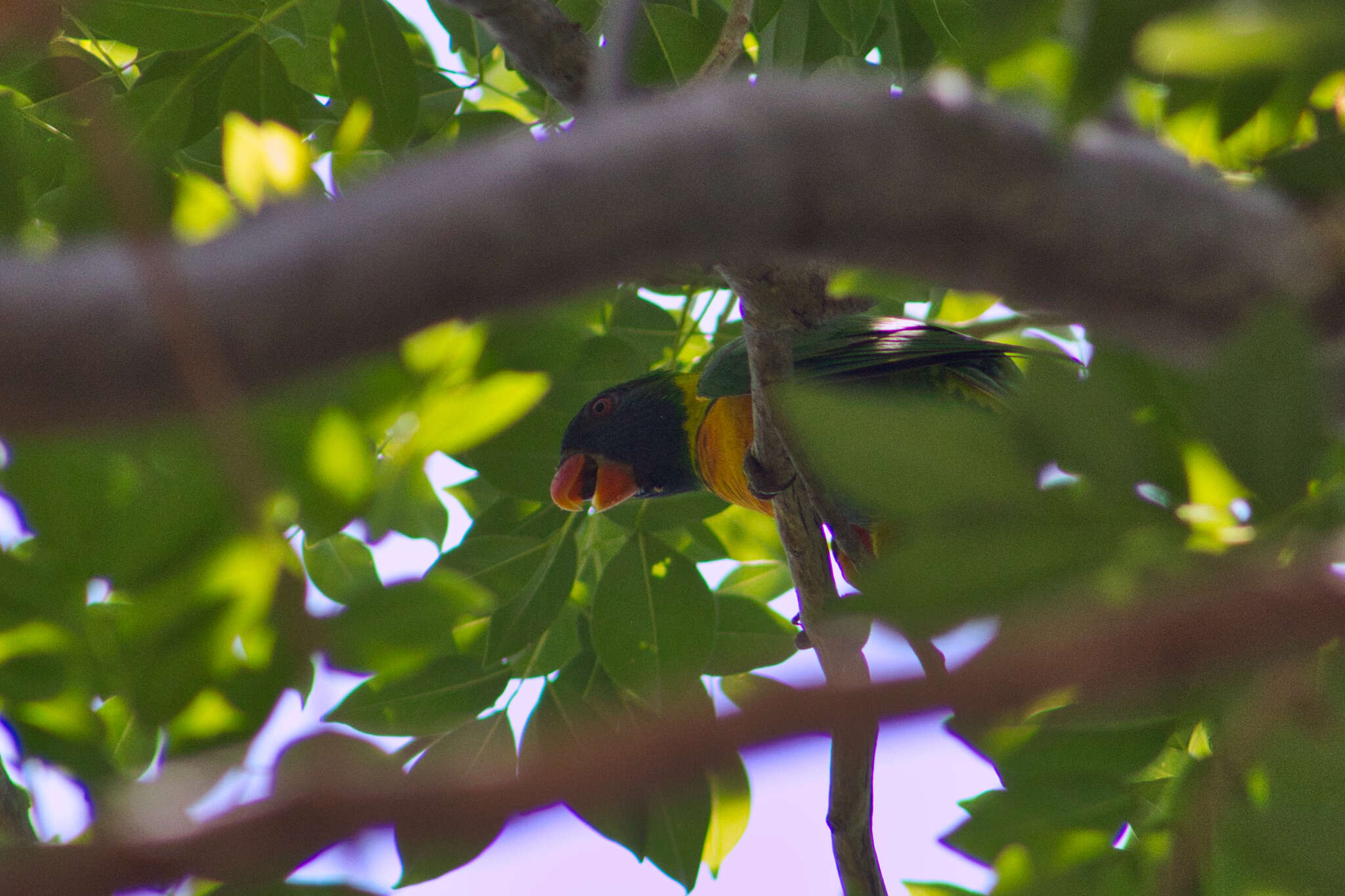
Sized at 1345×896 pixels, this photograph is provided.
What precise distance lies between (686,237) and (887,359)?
1533 mm

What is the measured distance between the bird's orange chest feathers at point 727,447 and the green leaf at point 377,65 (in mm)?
969

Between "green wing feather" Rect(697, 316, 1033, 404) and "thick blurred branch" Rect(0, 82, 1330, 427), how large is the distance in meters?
1.36

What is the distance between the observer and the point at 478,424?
1.83 ft

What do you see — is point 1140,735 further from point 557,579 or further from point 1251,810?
point 557,579

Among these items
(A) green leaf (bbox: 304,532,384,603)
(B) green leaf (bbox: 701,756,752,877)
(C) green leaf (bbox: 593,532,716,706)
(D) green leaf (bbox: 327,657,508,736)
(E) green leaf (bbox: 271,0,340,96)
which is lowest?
(B) green leaf (bbox: 701,756,752,877)

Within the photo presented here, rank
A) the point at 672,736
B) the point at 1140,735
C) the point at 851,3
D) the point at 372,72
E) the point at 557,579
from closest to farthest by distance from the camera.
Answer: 1. the point at 672,736
2. the point at 1140,735
3. the point at 372,72
4. the point at 851,3
5. the point at 557,579

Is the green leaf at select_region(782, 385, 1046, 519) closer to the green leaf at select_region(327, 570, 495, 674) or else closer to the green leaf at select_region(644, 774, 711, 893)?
the green leaf at select_region(327, 570, 495, 674)

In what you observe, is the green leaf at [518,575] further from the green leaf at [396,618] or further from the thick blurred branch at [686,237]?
the thick blurred branch at [686,237]

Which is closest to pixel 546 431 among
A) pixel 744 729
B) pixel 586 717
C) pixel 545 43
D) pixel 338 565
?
pixel 338 565

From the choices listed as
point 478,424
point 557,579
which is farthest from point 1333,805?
point 557,579

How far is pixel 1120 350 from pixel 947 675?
29 cm

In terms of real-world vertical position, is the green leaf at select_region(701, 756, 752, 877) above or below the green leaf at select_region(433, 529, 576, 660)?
below

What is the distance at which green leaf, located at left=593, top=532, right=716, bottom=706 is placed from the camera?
1439 millimetres

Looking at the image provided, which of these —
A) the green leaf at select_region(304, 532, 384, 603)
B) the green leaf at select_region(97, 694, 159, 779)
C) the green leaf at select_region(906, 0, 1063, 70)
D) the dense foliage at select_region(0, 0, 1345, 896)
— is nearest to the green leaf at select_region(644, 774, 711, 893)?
the green leaf at select_region(304, 532, 384, 603)
